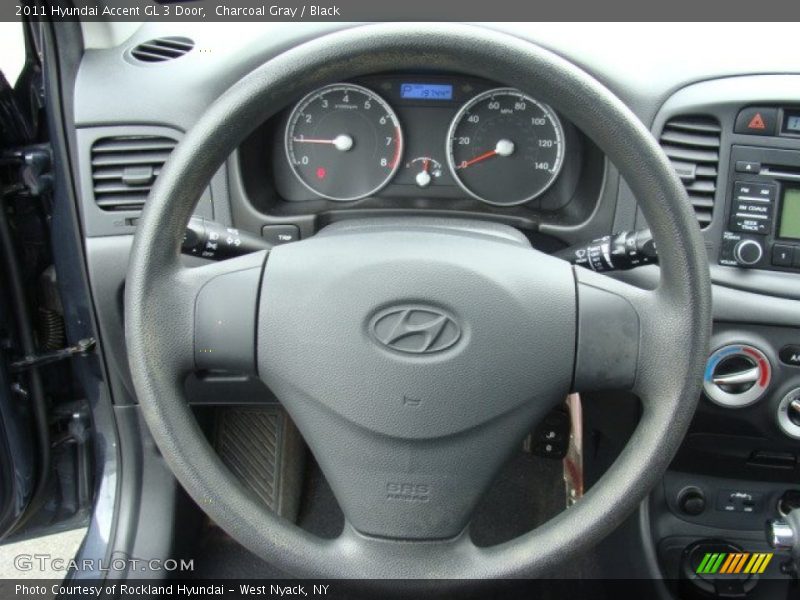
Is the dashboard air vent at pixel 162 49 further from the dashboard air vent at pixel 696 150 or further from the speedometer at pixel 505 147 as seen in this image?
the dashboard air vent at pixel 696 150

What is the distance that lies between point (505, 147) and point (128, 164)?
2.00ft

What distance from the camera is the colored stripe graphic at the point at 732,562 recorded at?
1560 millimetres

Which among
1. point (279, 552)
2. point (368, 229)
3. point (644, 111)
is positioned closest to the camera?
point (279, 552)

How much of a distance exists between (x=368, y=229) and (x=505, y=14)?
488 mm

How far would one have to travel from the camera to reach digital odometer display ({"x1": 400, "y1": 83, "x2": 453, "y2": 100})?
1.38 metres

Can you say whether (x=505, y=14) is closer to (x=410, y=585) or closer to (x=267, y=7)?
(x=267, y=7)

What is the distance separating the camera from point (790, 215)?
1308 millimetres

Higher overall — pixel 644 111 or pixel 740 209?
pixel 644 111

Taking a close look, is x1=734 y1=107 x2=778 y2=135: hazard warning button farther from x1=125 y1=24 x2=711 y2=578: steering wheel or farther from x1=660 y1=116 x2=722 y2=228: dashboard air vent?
x1=125 y1=24 x2=711 y2=578: steering wheel

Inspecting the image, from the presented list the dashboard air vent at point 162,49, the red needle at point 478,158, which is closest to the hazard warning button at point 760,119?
the red needle at point 478,158

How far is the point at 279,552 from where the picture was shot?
993 mm

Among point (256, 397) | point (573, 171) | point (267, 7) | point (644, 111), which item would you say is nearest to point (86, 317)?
point (256, 397)

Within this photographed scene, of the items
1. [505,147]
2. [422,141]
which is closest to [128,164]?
[422,141]

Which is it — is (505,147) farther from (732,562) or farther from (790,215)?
(732,562)
